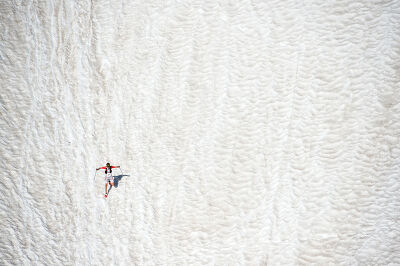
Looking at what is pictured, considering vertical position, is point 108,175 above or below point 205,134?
below

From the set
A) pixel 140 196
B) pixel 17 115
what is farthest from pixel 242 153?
pixel 17 115

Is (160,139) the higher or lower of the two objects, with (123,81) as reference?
lower

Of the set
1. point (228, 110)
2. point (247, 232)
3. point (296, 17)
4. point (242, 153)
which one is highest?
point (296, 17)

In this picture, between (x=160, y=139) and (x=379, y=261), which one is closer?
(x=379, y=261)

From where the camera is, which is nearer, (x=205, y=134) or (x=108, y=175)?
(x=108, y=175)

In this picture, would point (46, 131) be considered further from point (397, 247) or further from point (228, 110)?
point (397, 247)

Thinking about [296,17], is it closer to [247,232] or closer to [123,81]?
[123,81]
